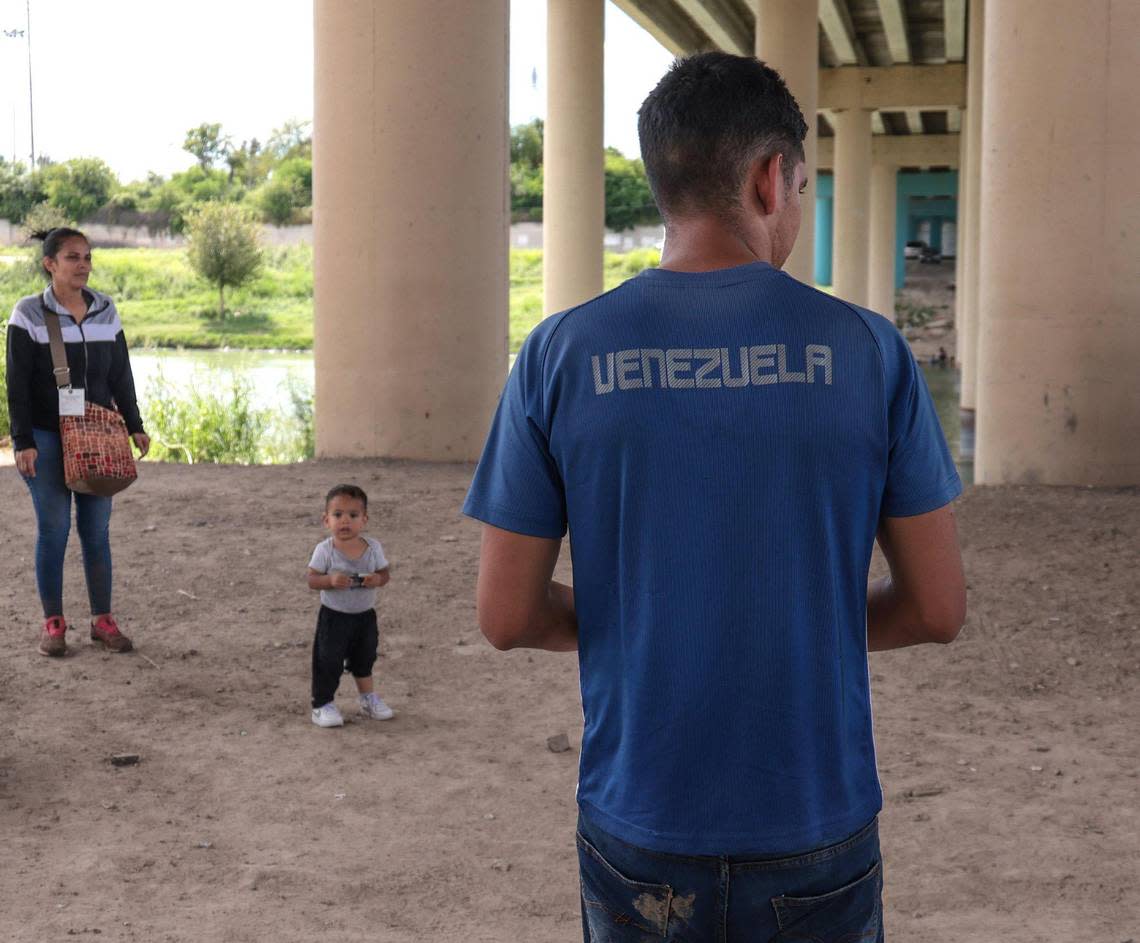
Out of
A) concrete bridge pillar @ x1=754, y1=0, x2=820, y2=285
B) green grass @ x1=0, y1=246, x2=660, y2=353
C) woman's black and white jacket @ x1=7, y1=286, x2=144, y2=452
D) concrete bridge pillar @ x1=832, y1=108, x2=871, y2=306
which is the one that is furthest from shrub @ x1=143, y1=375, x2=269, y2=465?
concrete bridge pillar @ x1=832, y1=108, x2=871, y2=306

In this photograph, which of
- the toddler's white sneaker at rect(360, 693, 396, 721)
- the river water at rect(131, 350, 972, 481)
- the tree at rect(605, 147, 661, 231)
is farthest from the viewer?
the tree at rect(605, 147, 661, 231)

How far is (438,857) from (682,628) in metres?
3.07

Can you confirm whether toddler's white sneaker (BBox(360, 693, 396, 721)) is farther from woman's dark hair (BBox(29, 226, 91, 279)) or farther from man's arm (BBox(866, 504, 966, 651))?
man's arm (BBox(866, 504, 966, 651))

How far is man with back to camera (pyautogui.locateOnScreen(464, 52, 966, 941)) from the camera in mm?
1963

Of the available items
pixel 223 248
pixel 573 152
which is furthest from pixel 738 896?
pixel 223 248

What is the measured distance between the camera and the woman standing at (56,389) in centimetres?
653

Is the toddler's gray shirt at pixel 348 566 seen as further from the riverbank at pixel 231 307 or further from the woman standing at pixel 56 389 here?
the riverbank at pixel 231 307

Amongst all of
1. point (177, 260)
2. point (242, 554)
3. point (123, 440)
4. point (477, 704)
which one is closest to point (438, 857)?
point (477, 704)

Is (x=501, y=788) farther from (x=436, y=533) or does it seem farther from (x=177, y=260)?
(x=177, y=260)

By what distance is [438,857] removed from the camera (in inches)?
189

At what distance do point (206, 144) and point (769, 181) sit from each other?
226 ft

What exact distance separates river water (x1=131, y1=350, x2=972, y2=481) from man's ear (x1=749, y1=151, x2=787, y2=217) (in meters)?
14.0

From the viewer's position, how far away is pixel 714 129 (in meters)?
2.03

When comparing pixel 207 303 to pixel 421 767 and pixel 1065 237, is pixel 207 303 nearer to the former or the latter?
pixel 1065 237
